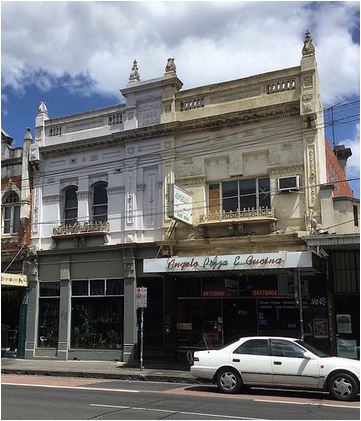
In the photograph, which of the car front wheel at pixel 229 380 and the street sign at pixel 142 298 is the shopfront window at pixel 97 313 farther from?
the car front wheel at pixel 229 380

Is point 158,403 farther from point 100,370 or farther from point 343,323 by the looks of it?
Result: point 343,323

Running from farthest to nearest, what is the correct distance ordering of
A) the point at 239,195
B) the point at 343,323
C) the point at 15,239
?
1. the point at 15,239
2. the point at 239,195
3. the point at 343,323

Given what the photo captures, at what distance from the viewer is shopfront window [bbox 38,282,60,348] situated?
23.3 m

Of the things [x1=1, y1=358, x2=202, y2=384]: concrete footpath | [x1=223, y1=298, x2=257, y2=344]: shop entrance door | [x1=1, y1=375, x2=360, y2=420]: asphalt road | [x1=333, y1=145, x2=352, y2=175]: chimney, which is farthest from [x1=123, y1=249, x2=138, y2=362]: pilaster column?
[x1=333, y1=145, x2=352, y2=175]: chimney

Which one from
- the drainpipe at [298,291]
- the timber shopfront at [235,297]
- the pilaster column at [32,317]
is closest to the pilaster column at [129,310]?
the timber shopfront at [235,297]

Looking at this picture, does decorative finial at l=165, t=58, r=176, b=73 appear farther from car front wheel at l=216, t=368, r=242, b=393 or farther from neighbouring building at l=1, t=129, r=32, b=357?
car front wheel at l=216, t=368, r=242, b=393

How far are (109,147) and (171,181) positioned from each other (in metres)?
3.53

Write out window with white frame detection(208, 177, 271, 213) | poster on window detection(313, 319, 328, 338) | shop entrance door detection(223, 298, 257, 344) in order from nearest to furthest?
poster on window detection(313, 319, 328, 338) → shop entrance door detection(223, 298, 257, 344) → window with white frame detection(208, 177, 271, 213)

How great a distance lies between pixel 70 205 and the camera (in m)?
24.0

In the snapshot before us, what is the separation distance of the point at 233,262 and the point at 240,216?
7.94 ft

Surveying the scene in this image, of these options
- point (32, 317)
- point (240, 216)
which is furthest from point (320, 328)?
point (32, 317)

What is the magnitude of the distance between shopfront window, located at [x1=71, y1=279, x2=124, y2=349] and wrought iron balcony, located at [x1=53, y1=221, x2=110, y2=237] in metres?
2.03

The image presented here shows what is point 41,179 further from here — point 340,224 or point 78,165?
point 340,224

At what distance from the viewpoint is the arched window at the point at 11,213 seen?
82.9ft
